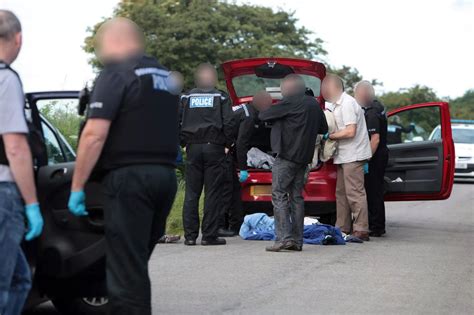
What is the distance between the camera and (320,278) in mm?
9156

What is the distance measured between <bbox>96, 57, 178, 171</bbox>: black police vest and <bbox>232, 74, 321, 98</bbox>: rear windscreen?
7714 mm

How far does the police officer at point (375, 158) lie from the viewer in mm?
13234

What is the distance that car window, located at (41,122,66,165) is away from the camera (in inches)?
261

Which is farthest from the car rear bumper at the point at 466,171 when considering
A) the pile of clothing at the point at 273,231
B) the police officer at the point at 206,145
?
the police officer at the point at 206,145

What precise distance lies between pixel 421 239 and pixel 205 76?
3.74 m

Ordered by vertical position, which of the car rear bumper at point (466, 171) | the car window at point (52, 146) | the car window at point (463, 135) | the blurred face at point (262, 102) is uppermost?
the blurred face at point (262, 102)

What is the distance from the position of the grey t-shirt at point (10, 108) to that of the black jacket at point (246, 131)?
6.88 metres

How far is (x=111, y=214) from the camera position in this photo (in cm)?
532

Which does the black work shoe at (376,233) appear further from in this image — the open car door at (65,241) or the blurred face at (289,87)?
the open car door at (65,241)

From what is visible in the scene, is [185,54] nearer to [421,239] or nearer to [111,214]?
[421,239]

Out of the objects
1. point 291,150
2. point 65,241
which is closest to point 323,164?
point 291,150

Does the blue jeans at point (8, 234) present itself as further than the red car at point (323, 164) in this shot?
No

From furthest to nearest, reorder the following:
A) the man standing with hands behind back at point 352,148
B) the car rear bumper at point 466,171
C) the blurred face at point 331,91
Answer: the car rear bumper at point 466,171 → the blurred face at point 331,91 → the man standing with hands behind back at point 352,148

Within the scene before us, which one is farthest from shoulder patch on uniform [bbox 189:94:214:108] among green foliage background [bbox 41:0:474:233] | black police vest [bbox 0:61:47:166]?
green foliage background [bbox 41:0:474:233]
